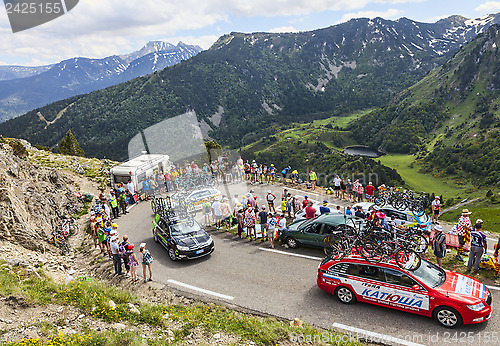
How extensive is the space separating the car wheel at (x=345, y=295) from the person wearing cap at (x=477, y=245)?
477 centimetres

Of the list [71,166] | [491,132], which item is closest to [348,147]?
[491,132]

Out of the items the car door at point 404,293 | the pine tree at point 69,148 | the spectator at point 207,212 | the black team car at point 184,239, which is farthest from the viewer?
the pine tree at point 69,148

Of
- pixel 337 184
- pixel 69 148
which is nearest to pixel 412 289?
pixel 337 184

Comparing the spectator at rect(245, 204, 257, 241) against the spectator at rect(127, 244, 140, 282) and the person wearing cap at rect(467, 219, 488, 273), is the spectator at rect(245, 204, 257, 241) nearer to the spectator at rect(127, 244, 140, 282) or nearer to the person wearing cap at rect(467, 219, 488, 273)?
the spectator at rect(127, 244, 140, 282)

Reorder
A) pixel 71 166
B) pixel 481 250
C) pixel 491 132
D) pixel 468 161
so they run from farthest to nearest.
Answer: pixel 491 132 < pixel 468 161 < pixel 71 166 < pixel 481 250

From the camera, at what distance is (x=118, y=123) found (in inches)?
6545

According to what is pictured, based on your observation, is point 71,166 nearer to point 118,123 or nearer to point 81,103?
point 118,123

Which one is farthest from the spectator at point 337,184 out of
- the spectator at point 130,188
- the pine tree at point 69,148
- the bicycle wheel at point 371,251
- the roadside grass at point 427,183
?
the roadside grass at point 427,183

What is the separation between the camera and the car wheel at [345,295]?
985 centimetres

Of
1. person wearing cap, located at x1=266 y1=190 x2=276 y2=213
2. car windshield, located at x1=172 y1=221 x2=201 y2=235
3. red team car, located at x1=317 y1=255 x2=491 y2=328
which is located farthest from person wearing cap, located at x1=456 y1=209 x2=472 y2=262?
car windshield, located at x1=172 y1=221 x2=201 y2=235

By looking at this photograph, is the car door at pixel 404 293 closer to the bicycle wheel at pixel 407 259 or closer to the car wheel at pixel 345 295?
the bicycle wheel at pixel 407 259

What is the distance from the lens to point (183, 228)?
14.8 m

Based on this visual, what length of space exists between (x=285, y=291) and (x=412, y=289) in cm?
422

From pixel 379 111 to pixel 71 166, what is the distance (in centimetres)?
17208
